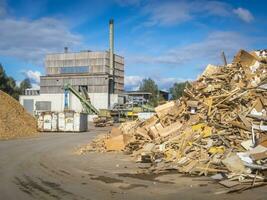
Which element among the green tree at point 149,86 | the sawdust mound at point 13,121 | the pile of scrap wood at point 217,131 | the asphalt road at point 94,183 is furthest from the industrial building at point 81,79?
the asphalt road at point 94,183

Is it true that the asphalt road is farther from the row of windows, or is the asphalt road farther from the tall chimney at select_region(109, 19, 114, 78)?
the row of windows

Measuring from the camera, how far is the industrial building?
93.7 m

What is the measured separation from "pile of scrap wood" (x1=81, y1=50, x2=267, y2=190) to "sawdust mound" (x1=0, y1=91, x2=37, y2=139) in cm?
1240

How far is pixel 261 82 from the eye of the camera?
17703 millimetres

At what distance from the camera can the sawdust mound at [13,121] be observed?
32941mm

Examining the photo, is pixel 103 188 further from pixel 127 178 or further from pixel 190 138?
pixel 190 138

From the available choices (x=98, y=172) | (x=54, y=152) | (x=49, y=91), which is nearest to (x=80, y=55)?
(x=49, y=91)

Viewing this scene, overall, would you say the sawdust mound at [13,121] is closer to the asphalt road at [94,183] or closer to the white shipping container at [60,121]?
the white shipping container at [60,121]

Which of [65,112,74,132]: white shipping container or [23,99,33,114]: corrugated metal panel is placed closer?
[65,112,74,132]: white shipping container

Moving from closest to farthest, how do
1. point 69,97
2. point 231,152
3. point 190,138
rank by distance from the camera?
point 231,152, point 190,138, point 69,97

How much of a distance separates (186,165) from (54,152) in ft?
30.6

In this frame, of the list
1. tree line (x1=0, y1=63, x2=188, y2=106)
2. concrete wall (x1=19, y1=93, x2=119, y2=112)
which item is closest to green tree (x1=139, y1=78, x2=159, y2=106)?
→ tree line (x1=0, y1=63, x2=188, y2=106)

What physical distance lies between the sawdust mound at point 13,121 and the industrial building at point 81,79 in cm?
5171

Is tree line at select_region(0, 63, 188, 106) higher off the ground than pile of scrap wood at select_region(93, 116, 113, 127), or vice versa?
tree line at select_region(0, 63, 188, 106)
